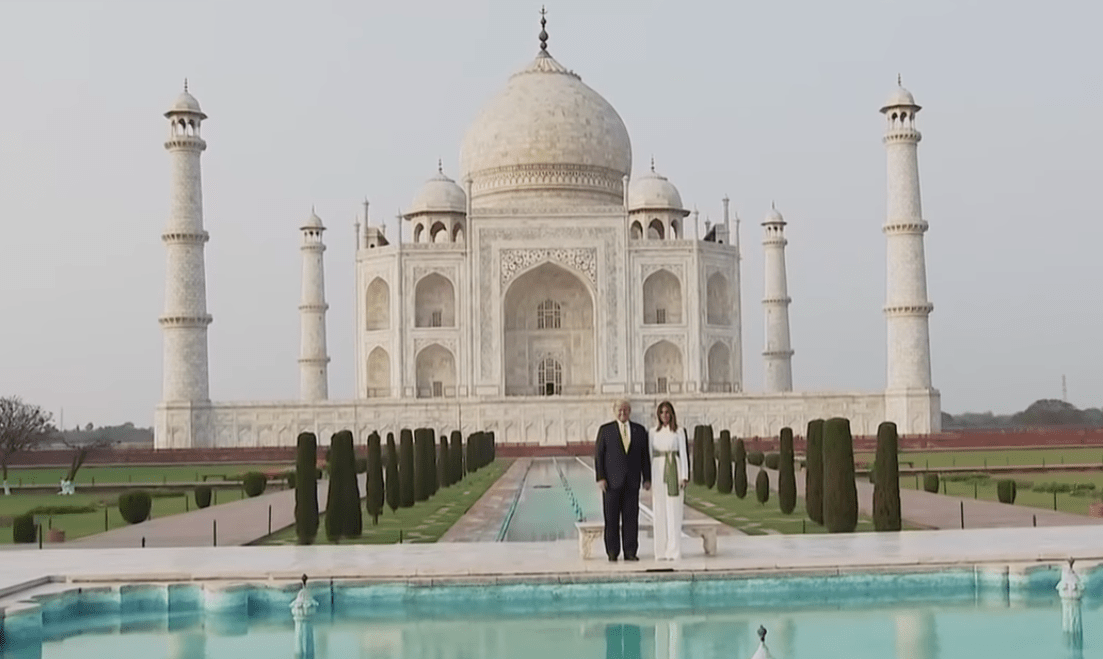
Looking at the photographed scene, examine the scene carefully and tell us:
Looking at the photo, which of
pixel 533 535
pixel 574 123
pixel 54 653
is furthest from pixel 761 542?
pixel 574 123

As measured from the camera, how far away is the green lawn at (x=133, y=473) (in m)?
19.0

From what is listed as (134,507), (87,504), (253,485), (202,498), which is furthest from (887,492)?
(87,504)

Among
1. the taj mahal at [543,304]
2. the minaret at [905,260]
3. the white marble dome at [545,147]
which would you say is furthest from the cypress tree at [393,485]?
the white marble dome at [545,147]

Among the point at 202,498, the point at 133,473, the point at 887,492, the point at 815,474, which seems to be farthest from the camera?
the point at 133,473

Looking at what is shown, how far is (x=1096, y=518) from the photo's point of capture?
34.2 feet

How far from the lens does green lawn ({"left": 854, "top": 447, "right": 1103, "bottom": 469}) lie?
19125 mm

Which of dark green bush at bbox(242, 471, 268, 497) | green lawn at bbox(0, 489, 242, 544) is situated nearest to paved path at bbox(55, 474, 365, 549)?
green lawn at bbox(0, 489, 242, 544)

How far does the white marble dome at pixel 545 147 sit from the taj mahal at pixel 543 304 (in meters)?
0.05

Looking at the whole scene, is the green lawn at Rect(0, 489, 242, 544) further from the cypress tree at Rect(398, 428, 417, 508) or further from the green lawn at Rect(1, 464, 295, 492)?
the cypress tree at Rect(398, 428, 417, 508)

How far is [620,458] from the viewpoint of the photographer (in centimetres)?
724

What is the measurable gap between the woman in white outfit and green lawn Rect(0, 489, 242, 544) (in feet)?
18.6

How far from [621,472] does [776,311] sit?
1100 inches

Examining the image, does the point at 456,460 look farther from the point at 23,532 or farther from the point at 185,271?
the point at 185,271

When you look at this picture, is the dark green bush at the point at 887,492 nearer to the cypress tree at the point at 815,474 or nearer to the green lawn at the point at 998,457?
the cypress tree at the point at 815,474
